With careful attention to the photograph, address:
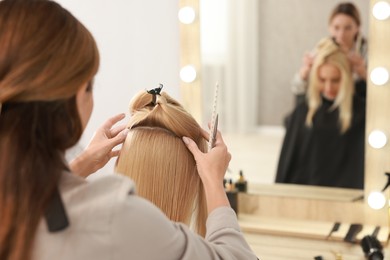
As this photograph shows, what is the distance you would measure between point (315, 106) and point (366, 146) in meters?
0.19

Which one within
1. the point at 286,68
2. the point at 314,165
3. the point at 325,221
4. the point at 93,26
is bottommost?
the point at 325,221

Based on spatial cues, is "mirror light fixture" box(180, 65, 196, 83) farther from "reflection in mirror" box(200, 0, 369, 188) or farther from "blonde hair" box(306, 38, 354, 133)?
"blonde hair" box(306, 38, 354, 133)

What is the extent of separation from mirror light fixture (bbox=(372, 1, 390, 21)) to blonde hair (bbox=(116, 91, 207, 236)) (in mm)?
683

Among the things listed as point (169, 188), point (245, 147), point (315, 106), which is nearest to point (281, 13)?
point (315, 106)

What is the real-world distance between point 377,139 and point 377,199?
0.18 m

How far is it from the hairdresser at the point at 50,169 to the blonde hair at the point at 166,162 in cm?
35

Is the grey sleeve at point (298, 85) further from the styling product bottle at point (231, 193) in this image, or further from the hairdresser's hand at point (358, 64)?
the styling product bottle at point (231, 193)

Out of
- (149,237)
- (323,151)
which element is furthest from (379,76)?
(149,237)

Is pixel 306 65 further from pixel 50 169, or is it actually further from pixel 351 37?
pixel 50 169

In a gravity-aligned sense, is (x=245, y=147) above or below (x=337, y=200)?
above

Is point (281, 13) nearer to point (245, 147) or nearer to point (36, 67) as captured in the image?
point (245, 147)

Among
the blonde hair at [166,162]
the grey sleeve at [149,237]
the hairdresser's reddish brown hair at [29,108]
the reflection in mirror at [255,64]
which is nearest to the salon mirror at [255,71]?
the reflection in mirror at [255,64]

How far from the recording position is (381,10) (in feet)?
5.26

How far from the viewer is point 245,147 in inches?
72.5
